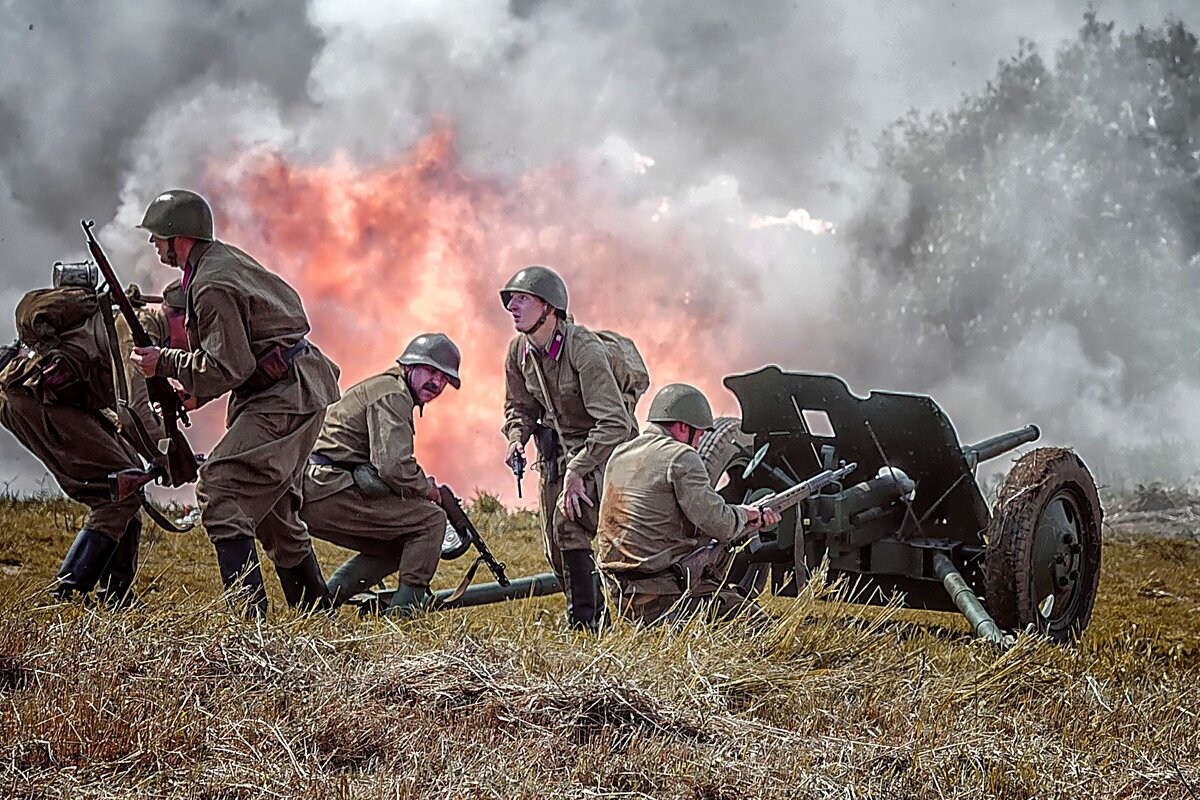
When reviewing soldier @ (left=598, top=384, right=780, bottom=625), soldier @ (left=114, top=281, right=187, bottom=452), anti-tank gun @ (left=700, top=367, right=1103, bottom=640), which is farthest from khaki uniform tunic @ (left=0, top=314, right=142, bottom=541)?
anti-tank gun @ (left=700, top=367, right=1103, bottom=640)

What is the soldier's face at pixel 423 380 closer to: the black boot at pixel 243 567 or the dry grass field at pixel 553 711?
the black boot at pixel 243 567

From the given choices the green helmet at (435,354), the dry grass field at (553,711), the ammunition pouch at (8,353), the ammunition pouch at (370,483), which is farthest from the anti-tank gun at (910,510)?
the ammunition pouch at (8,353)

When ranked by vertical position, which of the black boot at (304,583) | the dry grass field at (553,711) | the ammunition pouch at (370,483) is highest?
the ammunition pouch at (370,483)

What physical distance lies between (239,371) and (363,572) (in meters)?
2.00

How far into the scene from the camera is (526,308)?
22.9ft

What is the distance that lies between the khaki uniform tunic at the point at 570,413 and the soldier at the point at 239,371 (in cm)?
151

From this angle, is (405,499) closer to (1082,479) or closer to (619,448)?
(619,448)

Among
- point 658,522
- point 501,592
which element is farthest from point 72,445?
point 658,522

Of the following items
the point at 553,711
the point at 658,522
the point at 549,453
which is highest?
the point at 549,453

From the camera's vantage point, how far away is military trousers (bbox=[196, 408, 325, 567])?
5.75 m

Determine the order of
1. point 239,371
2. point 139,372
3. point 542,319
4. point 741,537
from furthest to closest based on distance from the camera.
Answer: point 542,319, point 741,537, point 139,372, point 239,371

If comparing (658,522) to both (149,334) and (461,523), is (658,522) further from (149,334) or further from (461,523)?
(149,334)

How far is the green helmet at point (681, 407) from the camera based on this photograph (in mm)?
6145

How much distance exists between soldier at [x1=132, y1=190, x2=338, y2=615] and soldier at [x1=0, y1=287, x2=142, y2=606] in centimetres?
109
